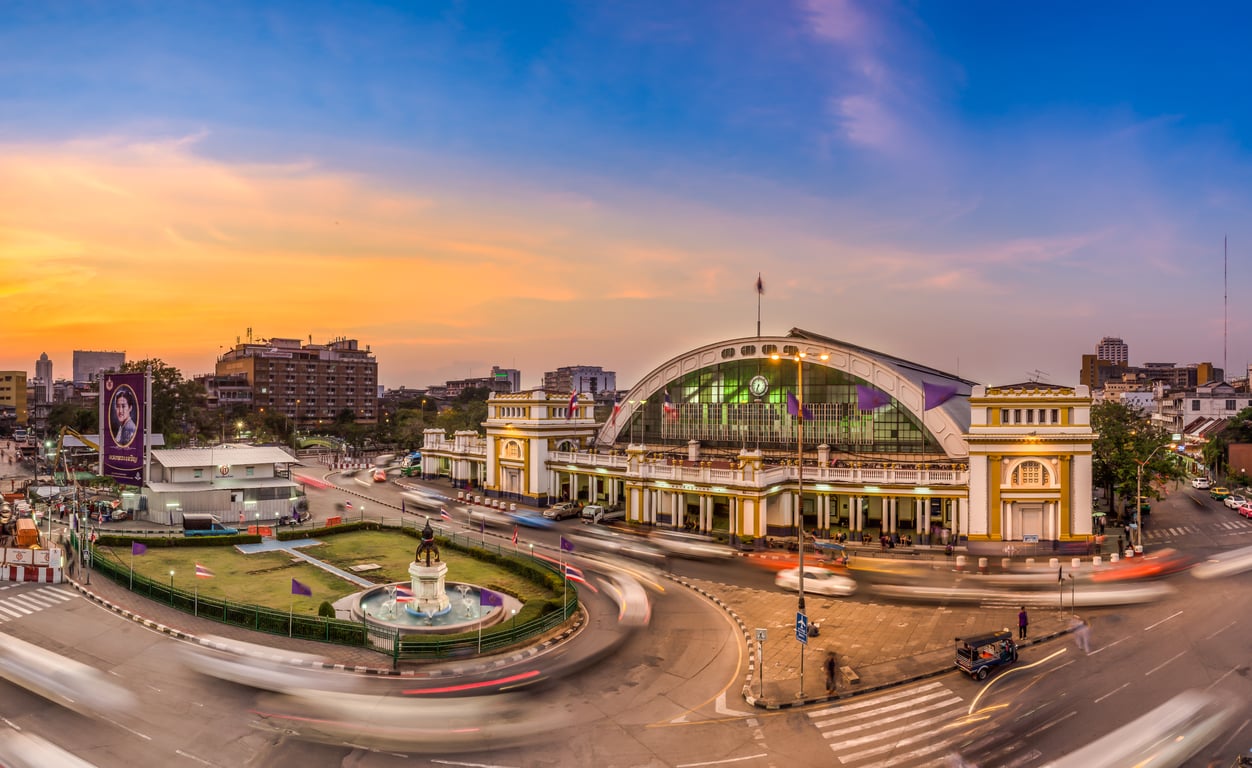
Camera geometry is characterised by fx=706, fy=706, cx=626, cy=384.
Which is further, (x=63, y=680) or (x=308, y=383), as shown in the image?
(x=308, y=383)

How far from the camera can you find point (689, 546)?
56156 mm

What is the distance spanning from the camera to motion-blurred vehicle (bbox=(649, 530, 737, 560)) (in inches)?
2086

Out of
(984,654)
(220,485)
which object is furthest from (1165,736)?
(220,485)

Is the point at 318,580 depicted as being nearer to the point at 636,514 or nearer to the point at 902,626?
the point at 636,514

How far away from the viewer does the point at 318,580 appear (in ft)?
146

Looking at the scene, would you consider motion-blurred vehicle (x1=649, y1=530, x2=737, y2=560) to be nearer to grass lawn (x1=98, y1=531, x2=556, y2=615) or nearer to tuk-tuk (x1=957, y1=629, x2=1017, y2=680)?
grass lawn (x1=98, y1=531, x2=556, y2=615)

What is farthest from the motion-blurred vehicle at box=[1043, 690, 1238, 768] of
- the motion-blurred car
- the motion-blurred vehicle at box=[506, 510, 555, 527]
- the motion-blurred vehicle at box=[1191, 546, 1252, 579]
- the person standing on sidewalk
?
the motion-blurred vehicle at box=[506, 510, 555, 527]

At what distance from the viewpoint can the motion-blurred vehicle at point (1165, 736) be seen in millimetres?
21875

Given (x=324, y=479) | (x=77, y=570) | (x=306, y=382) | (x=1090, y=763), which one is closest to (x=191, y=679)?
(x=77, y=570)

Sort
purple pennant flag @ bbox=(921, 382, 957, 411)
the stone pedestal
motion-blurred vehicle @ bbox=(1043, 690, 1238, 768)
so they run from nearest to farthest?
motion-blurred vehicle @ bbox=(1043, 690, 1238, 768) → the stone pedestal → purple pennant flag @ bbox=(921, 382, 957, 411)

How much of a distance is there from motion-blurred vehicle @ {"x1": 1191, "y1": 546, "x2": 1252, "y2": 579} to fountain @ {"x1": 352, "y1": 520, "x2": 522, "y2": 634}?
146 feet

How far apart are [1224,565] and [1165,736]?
34.3 metres

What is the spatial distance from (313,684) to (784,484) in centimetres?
4176

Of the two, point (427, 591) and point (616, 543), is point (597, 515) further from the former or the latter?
point (427, 591)
